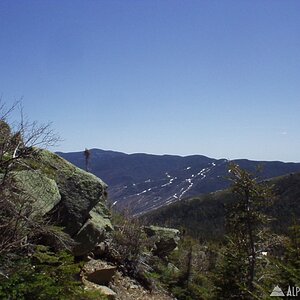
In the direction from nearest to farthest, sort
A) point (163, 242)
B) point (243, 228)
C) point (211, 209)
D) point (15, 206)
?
point (15, 206)
point (243, 228)
point (163, 242)
point (211, 209)

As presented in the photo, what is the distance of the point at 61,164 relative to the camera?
43.8 feet

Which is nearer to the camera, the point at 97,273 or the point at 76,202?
the point at 76,202

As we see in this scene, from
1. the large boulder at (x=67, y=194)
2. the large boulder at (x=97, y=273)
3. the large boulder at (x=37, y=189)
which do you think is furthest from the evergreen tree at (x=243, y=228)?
the large boulder at (x=37, y=189)

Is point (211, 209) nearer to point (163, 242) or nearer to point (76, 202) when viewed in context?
point (163, 242)

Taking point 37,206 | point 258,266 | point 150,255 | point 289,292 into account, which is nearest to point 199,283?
point 150,255

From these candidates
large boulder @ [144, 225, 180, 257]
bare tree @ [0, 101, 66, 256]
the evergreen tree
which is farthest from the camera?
large boulder @ [144, 225, 180, 257]

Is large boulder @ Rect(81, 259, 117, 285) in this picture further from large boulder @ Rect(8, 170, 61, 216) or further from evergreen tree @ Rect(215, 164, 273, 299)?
evergreen tree @ Rect(215, 164, 273, 299)

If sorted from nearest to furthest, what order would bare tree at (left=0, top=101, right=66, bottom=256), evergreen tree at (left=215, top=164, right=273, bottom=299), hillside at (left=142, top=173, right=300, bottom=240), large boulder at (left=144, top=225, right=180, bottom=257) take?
bare tree at (left=0, top=101, right=66, bottom=256)
evergreen tree at (left=215, top=164, right=273, bottom=299)
large boulder at (left=144, top=225, right=180, bottom=257)
hillside at (left=142, top=173, right=300, bottom=240)

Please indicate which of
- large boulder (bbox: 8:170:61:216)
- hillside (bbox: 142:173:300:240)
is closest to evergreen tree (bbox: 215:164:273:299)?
large boulder (bbox: 8:170:61:216)

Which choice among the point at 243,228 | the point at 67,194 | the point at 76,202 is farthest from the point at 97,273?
the point at 243,228

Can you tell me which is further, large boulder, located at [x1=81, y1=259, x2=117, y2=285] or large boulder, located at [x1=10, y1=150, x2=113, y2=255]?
large boulder, located at [x1=81, y1=259, x2=117, y2=285]

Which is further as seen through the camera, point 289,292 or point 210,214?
point 210,214

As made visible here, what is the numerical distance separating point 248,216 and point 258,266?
2.34m

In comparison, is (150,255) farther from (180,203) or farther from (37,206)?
(180,203)
